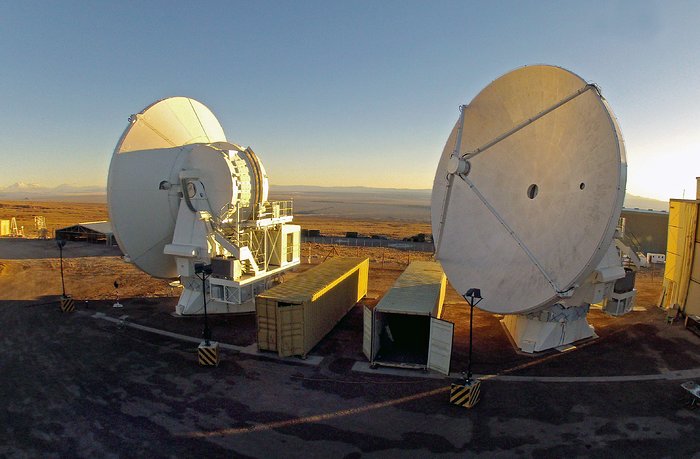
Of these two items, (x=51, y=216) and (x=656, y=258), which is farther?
(x=51, y=216)

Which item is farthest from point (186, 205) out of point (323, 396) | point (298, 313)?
point (323, 396)

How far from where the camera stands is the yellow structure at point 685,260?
2477 centimetres

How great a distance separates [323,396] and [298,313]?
3.99m

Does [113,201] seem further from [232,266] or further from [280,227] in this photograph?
[280,227]

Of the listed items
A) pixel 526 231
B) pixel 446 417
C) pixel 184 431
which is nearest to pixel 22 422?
pixel 184 431

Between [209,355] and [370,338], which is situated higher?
[370,338]

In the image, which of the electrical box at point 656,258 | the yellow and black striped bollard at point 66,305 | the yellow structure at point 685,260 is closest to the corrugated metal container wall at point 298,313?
the yellow and black striped bollard at point 66,305

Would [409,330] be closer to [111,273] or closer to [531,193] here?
[531,193]

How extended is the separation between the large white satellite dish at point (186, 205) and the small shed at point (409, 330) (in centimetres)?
803

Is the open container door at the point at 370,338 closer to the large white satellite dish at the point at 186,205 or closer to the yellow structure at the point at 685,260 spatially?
the large white satellite dish at the point at 186,205

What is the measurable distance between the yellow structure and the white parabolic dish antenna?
12878 mm

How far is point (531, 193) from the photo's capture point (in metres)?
18.6

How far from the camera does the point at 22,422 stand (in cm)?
1365

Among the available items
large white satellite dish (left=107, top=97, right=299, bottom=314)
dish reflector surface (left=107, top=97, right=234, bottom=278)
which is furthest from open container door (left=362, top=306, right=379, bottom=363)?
dish reflector surface (left=107, top=97, right=234, bottom=278)
